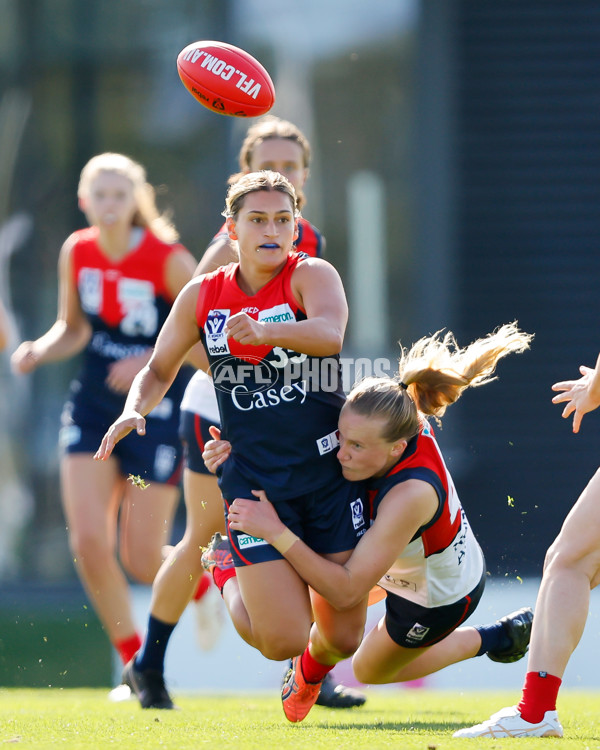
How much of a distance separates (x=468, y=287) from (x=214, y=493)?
4.42 m

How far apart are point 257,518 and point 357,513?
36 centimetres

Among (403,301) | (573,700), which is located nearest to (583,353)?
(403,301)

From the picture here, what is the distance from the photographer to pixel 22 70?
8.80m

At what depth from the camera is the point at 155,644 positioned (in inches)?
177

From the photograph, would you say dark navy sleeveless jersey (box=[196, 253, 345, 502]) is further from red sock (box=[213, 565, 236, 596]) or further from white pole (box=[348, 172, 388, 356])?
white pole (box=[348, 172, 388, 356])

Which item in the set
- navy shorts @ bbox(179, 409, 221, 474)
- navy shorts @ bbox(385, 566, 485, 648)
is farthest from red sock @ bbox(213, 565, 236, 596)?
navy shorts @ bbox(385, 566, 485, 648)

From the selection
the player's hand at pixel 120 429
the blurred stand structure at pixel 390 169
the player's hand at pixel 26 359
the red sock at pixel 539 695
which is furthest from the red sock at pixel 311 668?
the blurred stand structure at pixel 390 169

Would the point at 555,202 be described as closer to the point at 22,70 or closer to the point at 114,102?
the point at 114,102

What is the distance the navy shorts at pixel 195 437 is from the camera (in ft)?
14.6

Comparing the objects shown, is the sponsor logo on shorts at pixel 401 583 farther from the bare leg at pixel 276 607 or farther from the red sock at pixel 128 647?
the red sock at pixel 128 647

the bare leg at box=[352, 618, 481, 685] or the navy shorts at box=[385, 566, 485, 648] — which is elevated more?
the navy shorts at box=[385, 566, 485, 648]

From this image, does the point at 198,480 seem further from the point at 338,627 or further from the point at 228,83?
the point at 228,83

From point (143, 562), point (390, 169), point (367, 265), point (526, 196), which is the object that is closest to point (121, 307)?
point (143, 562)

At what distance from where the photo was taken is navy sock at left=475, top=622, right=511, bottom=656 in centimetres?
434
